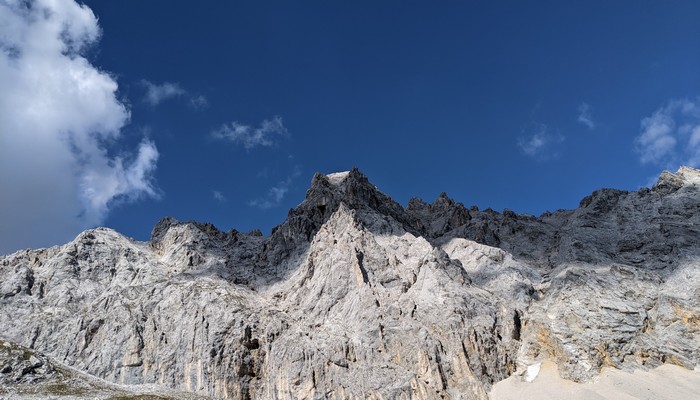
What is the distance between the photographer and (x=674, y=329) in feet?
282

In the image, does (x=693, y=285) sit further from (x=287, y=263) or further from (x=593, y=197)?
(x=287, y=263)

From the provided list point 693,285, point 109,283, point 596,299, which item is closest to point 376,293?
point 596,299

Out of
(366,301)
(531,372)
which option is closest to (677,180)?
(531,372)

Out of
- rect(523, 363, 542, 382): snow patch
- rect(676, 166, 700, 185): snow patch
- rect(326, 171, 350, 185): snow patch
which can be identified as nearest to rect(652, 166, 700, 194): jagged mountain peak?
rect(676, 166, 700, 185): snow patch

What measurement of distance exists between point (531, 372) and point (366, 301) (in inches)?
1331

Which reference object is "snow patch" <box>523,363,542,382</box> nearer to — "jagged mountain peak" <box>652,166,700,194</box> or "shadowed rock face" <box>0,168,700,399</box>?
"shadowed rock face" <box>0,168,700,399</box>

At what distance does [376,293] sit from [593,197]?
86.4 metres

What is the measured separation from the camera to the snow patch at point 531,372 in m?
85.1

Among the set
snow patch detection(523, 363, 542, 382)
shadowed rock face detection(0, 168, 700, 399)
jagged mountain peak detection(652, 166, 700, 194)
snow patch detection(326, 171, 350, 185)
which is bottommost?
snow patch detection(523, 363, 542, 382)

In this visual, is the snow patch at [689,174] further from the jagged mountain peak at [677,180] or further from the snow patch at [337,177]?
the snow patch at [337,177]

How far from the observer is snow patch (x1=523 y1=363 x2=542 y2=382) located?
85.1 m

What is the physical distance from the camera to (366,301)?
100562mm

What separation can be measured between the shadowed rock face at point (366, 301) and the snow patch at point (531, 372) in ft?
4.83

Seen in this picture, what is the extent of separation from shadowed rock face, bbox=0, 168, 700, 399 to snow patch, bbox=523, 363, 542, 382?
147 centimetres
